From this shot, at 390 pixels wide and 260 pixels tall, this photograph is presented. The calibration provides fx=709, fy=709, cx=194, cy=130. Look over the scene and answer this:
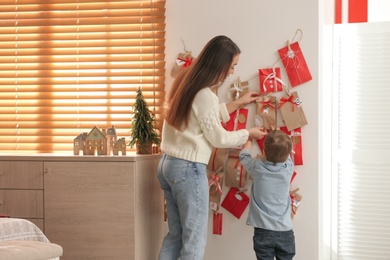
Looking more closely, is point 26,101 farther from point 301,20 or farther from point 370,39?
point 370,39

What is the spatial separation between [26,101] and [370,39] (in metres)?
2.17

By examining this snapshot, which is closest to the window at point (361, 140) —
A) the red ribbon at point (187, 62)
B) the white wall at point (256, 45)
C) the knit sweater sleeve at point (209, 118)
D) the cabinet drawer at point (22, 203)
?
the white wall at point (256, 45)

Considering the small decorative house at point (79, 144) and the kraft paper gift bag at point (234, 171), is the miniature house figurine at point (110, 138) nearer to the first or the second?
the small decorative house at point (79, 144)

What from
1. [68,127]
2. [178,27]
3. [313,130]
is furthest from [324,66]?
[68,127]

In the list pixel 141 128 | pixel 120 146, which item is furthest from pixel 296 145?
pixel 120 146

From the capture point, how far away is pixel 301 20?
13.2ft

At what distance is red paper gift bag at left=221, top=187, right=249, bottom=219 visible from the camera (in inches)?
161

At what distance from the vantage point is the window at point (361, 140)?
4316 millimetres

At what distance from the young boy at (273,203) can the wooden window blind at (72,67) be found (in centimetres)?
81

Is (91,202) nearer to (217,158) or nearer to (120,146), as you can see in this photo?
(120,146)

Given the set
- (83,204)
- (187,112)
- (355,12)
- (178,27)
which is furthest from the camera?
(355,12)

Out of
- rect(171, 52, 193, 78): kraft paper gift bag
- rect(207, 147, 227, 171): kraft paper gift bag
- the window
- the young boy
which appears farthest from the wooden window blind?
the window

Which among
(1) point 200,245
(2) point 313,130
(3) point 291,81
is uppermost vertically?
(3) point 291,81

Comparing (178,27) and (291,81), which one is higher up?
(178,27)
